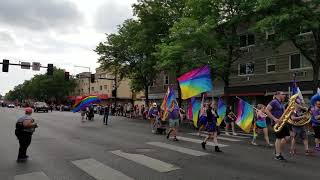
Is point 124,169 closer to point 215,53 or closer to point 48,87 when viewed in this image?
point 215,53

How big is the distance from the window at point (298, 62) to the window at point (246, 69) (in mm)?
4492

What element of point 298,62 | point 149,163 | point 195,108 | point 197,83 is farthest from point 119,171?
point 298,62

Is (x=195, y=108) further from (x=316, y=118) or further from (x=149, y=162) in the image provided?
(x=149, y=162)

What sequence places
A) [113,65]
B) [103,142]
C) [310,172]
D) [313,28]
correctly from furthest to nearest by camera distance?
[113,65]
[313,28]
[103,142]
[310,172]

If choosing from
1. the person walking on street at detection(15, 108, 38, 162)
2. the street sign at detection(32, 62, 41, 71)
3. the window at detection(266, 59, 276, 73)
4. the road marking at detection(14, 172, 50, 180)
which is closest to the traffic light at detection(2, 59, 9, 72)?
the street sign at detection(32, 62, 41, 71)

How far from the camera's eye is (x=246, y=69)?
3709 cm

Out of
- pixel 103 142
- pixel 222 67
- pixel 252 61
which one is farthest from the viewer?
pixel 252 61

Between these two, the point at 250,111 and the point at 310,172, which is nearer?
the point at 310,172

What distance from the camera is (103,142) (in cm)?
1560

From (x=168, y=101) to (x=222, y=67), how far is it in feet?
40.2

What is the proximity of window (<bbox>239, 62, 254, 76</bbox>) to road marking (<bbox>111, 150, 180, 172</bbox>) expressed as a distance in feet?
84.1

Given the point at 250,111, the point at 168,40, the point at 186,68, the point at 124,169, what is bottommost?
the point at 124,169

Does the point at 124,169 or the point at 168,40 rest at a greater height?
the point at 168,40

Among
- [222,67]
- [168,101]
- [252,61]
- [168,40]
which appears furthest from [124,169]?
[252,61]
